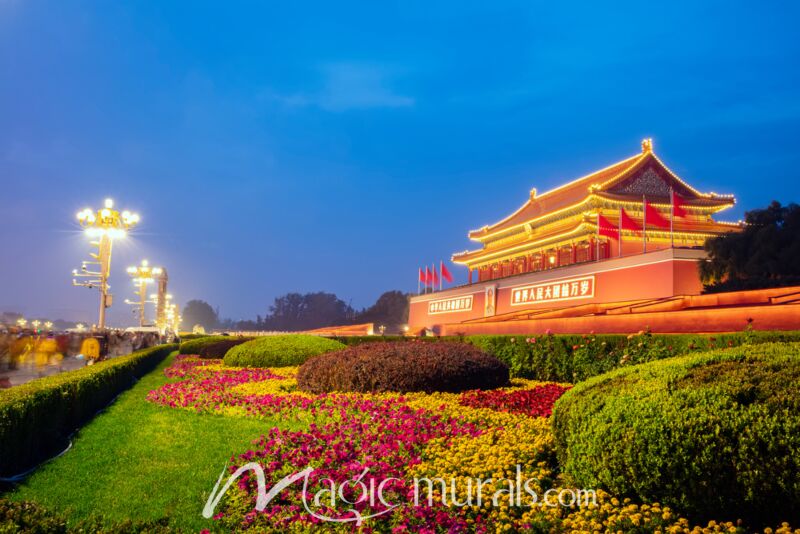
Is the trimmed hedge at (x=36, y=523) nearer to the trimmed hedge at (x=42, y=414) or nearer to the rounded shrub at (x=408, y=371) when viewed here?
the trimmed hedge at (x=42, y=414)

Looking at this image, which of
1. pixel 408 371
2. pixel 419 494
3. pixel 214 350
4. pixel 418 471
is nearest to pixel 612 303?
pixel 408 371

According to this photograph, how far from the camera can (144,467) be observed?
5.93m

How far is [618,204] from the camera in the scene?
28594mm

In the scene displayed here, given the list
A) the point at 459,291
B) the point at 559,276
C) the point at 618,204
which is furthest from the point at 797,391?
the point at 459,291

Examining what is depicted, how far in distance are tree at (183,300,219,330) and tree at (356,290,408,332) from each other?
313 ft

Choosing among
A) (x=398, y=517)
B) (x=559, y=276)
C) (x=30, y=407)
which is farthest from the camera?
(x=559, y=276)

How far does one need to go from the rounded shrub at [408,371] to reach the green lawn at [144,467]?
2.17 m

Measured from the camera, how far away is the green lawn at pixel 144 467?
4.77 m

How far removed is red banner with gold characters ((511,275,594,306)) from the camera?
24719 millimetres

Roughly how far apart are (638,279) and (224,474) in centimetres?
1973

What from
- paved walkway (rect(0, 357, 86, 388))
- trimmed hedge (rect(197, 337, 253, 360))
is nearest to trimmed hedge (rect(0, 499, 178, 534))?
paved walkway (rect(0, 357, 86, 388))

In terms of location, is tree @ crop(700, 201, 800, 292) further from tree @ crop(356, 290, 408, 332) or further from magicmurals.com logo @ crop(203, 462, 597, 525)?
tree @ crop(356, 290, 408, 332)

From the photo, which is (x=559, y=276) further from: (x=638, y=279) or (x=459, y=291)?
(x=459, y=291)

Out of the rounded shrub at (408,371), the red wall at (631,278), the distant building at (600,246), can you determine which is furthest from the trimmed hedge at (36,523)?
the red wall at (631,278)
